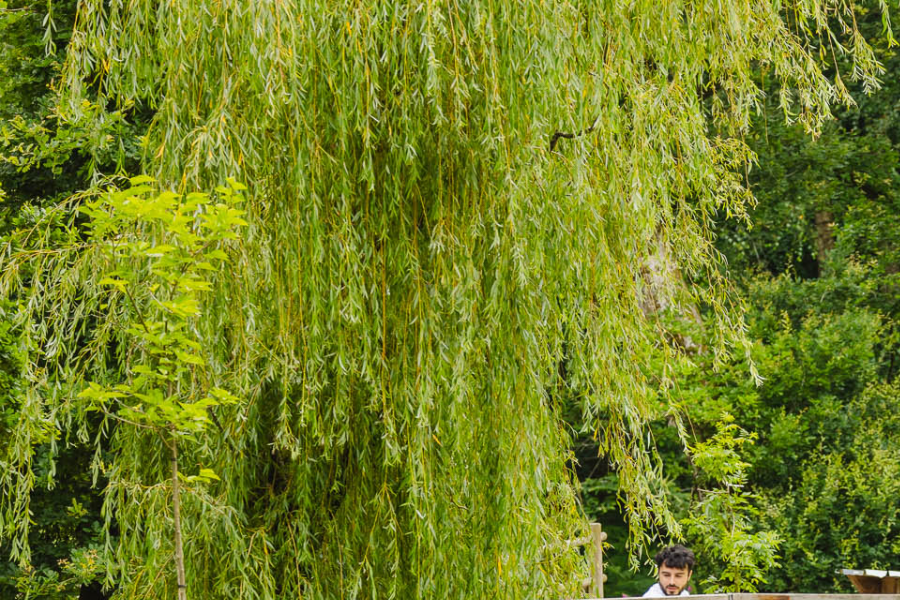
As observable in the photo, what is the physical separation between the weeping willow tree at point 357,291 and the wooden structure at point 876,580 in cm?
378

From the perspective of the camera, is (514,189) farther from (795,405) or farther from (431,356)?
(795,405)

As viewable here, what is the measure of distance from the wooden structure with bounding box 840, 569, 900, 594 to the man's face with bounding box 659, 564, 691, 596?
5.59ft

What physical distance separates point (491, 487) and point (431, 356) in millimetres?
531

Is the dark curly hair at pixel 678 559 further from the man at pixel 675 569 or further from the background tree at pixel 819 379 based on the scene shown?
the background tree at pixel 819 379

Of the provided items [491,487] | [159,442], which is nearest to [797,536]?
[491,487]

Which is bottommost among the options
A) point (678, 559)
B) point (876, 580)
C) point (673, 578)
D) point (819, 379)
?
point (876, 580)

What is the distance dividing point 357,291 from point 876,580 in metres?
5.14

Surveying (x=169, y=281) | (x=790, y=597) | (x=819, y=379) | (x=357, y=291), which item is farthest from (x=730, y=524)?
(x=169, y=281)

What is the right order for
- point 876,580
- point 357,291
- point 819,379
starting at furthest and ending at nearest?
point 819,379 → point 876,580 → point 357,291

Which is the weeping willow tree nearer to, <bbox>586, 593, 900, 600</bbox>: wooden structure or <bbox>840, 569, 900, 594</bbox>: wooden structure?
<bbox>586, 593, 900, 600</bbox>: wooden structure

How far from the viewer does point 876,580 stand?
23.2ft

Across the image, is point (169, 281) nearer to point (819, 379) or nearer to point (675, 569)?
point (675, 569)

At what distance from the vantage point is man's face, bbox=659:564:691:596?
5891 mm

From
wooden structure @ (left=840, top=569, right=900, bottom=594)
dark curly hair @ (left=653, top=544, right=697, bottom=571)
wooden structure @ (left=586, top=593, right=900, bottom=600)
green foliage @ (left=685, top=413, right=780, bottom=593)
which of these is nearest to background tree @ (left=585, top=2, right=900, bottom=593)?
green foliage @ (left=685, top=413, right=780, bottom=593)
